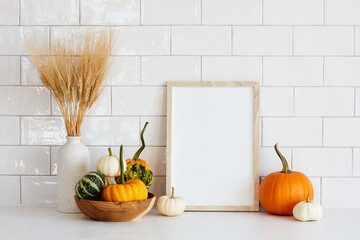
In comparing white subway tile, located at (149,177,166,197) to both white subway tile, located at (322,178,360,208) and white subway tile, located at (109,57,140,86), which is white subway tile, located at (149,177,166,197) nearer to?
white subway tile, located at (109,57,140,86)

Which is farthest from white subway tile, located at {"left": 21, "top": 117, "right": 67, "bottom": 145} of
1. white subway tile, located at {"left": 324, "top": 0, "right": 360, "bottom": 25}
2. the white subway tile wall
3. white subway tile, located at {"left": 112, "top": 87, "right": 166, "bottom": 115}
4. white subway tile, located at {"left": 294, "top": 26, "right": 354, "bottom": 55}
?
white subway tile, located at {"left": 324, "top": 0, "right": 360, "bottom": 25}

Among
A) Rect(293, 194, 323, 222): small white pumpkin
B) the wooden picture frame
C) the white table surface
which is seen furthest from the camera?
the wooden picture frame

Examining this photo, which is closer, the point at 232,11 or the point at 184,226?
the point at 184,226

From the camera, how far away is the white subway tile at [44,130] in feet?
5.03

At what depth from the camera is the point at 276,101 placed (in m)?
1.51

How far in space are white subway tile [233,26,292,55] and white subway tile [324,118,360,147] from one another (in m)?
0.29

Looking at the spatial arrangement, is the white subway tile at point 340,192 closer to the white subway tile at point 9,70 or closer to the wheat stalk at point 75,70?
the wheat stalk at point 75,70

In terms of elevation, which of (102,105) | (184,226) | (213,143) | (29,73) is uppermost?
(29,73)

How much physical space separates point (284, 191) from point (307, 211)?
0.30ft

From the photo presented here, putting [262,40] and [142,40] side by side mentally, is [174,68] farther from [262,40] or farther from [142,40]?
[262,40]

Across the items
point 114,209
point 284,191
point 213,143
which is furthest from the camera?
point 213,143

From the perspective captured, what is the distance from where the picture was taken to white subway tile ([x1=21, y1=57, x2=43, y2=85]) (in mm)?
1527

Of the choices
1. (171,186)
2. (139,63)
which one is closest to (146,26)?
(139,63)

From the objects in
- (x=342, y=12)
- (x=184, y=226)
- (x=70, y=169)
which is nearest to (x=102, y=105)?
(x=70, y=169)
